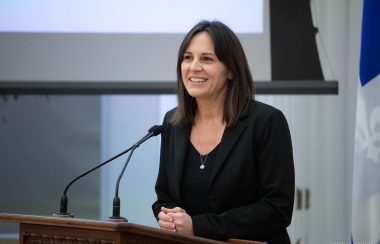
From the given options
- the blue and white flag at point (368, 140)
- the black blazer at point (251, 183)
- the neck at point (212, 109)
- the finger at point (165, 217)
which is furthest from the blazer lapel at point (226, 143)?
the blue and white flag at point (368, 140)

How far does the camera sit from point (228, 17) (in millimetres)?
4453

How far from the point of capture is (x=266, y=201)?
2.58m

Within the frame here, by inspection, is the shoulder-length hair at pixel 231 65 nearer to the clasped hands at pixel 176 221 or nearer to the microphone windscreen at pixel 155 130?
the microphone windscreen at pixel 155 130

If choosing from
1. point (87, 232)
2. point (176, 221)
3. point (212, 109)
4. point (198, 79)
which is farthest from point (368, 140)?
point (87, 232)

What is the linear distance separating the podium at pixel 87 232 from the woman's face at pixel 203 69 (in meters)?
0.72

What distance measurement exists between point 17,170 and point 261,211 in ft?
8.61

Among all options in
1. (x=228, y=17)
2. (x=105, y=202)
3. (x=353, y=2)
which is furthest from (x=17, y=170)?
(x=353, y=2)

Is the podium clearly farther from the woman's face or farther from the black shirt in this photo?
the woman's face

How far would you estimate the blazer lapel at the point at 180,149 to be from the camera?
8.94 feet

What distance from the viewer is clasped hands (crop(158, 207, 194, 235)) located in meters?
2.49

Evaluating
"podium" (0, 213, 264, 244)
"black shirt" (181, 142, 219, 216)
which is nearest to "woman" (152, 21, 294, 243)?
"black shirt" (181, 142, 219, 216)

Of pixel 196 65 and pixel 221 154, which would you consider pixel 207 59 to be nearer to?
pixel 196 65

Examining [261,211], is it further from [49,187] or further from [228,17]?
[49,187]

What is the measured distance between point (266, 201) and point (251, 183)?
90 mm
